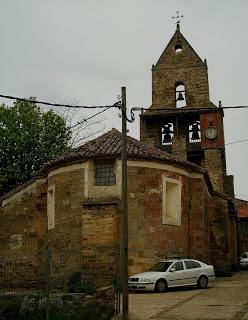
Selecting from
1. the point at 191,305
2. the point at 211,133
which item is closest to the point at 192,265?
the point at 191,305

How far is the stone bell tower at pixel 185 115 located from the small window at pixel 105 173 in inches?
576

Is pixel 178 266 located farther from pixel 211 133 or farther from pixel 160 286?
pixel 211 133

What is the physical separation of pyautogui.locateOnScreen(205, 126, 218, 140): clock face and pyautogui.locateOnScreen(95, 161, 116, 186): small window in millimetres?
18131

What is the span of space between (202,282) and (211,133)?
20.3 m

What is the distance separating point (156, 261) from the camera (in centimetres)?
2130

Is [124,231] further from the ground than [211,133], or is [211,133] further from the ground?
[211,133]

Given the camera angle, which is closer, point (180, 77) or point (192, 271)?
point (192, 271)

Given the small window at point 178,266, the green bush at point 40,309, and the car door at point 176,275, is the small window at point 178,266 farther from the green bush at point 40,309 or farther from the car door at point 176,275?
the green bush at point 40,309

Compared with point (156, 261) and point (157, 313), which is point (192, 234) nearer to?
point (156, 261)

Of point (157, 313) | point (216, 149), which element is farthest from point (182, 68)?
point (157, 313)

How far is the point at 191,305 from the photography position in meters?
14.3

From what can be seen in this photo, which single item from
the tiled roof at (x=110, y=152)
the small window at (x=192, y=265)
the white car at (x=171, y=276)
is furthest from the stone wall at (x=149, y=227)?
the small window at (x=192, y=265)

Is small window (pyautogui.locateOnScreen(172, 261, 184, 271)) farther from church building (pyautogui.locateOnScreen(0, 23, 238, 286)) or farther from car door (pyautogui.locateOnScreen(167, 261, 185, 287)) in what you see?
church building (pyautogui.locateOnScreen(0, 23, 238, 286))

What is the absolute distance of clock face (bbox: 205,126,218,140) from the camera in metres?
38.4
